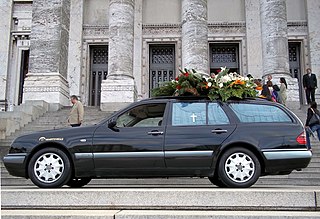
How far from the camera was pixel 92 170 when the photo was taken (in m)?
6.28

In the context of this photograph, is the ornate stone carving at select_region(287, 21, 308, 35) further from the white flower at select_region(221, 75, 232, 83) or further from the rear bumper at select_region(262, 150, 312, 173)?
the rear bumper at select_region(262, 150, 312, 173)

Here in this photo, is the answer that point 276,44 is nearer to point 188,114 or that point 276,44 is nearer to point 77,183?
point 188,114

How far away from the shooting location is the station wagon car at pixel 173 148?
6.17 meters

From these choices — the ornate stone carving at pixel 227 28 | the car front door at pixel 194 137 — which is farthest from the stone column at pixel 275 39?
the car front door at pixel 194 137

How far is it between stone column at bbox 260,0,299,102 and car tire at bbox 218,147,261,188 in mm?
11933

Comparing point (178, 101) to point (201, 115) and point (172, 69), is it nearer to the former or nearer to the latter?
point (201, 115)

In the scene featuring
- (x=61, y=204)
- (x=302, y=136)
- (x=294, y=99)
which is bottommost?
(x=61, y=204)

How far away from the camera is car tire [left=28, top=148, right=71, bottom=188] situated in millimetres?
6273

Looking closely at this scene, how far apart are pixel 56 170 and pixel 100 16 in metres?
19.0

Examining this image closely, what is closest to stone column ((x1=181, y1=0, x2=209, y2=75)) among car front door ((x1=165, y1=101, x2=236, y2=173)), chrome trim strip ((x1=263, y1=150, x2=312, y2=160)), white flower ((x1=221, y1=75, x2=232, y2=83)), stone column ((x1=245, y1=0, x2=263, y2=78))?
stone column ((x1=245, y1=0, x2=263, y2=78))

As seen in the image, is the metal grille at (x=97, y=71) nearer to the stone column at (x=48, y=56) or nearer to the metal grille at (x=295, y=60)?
the stone column at (x=48, y=56)

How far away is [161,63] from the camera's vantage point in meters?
23.6

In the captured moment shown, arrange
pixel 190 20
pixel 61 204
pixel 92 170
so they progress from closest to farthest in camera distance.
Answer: pixel 61 204, pixel 92 170, pixel 190 20

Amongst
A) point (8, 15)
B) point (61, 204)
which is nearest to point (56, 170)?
point (61, 204)
